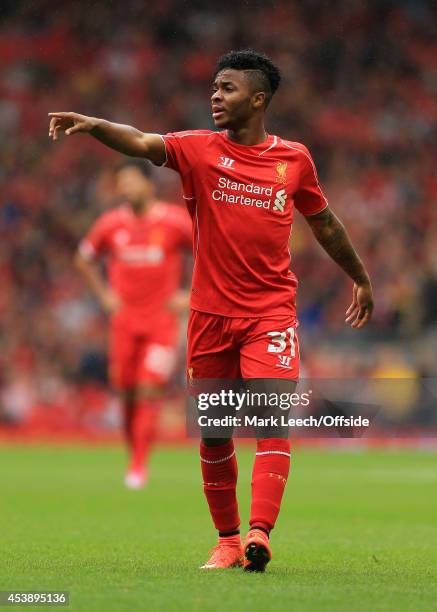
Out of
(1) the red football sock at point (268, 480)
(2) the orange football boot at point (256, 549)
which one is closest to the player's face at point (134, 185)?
(1) the red football sock at point (268, 480)

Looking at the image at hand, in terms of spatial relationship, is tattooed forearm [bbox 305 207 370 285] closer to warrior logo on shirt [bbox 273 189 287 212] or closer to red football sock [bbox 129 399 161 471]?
warrior logo on shirt [bbox 273 189 287 212]

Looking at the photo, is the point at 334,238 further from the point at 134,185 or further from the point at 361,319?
the point at 134,185

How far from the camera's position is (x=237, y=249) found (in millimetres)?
5496

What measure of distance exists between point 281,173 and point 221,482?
140 centimetres

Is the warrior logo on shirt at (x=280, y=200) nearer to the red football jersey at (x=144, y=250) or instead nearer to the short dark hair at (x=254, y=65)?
the short dark hair at (x=254, y=65)

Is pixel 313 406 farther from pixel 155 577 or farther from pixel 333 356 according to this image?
pixel 333 356

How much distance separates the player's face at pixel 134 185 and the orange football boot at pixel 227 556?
5.79m

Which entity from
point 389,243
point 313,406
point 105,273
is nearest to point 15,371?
point 105,273

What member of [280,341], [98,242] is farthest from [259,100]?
[98,242]

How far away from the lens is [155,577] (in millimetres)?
5008

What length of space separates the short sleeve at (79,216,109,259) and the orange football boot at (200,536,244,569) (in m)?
6.06

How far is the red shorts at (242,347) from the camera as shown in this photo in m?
5.36

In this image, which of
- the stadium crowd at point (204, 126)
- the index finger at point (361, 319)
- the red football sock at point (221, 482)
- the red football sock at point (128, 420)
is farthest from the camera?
the stadium crowd at point (204, 126)

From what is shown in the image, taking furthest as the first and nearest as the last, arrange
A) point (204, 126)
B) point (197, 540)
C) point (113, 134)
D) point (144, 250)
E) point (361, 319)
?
point (204, 126)
point (144, 250)
point (197, 540)
point (361, 319)
point (113, 134)
